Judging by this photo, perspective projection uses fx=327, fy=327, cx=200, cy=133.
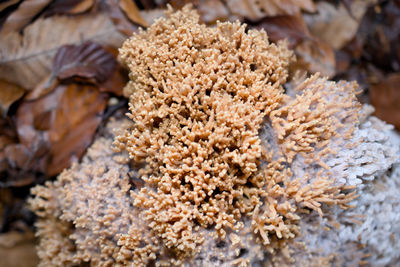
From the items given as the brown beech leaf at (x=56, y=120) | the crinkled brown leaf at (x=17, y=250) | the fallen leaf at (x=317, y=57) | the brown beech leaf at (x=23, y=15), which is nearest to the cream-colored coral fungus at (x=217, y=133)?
the brown beech leaf at (x=56, y=120)

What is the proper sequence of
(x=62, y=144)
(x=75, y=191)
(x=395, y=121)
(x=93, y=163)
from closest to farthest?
1. (x=75, y=191)
2. (x=93, y=163)
3. (x=62, y=144)
4. (x=395, y=121)

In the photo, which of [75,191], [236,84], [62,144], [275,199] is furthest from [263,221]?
[62,144]

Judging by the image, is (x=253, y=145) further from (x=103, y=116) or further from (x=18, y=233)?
(x=18, y=233)

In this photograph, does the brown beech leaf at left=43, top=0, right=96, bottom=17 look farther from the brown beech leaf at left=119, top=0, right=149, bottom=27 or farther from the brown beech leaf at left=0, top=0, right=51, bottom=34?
the brown beech leaf at left=119, top=0, right=149, bottom=27

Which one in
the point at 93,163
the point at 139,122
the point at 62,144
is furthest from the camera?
the point at 62,144

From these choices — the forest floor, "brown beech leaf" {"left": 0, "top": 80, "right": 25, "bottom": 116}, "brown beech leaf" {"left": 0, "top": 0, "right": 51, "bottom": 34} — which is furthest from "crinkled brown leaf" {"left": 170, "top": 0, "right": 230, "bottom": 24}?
"brown beech leaf" {"left": 0, "top": 80, "right": 25, "bottom": 116}

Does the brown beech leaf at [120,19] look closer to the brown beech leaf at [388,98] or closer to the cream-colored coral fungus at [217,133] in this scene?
the cream-colored coral fungus at [217,133]
